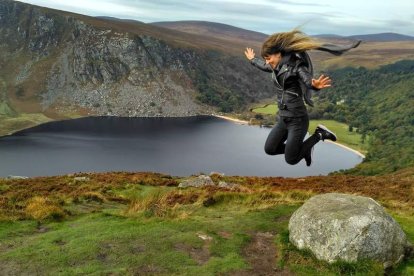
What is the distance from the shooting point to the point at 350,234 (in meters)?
13.1

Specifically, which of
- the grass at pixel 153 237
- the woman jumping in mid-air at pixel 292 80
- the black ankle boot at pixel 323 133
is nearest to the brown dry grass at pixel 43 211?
the grass at pixel 153 237

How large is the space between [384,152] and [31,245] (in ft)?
491

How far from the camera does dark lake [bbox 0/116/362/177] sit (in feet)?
391

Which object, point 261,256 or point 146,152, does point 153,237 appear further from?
point 146,152

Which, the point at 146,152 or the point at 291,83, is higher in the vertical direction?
the point at 291,83

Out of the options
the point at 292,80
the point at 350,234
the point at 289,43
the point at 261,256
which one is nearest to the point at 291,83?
the point at 292,80

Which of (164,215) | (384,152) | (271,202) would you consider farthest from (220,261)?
(384,152)

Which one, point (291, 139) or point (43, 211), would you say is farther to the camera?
point (43, 211)

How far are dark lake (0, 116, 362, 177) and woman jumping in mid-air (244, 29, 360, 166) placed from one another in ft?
336

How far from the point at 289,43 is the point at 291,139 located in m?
2.65

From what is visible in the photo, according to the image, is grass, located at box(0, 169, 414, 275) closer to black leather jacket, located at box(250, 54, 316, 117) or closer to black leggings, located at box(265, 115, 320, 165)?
black leggings, located at box(265, 115, 320, 165)

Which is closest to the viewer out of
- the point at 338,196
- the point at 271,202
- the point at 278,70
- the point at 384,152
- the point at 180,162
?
the point at 278,70

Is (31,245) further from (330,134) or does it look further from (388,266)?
(388,266)

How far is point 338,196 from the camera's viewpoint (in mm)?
15242
